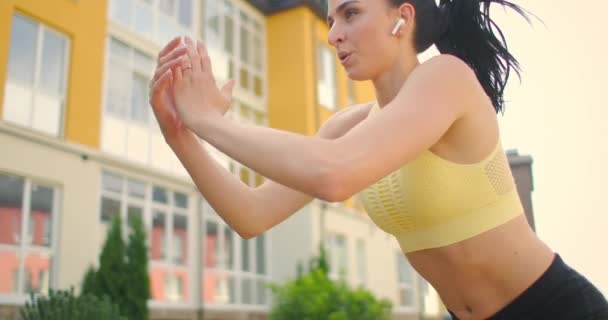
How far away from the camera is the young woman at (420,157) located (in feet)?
4.12

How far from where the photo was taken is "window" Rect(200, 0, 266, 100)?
64.8 feet

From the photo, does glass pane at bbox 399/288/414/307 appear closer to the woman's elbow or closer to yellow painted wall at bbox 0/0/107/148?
yellow painted wall at bbox 0/0/107/148

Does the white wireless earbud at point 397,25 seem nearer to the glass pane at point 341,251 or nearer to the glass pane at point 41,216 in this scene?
the glass pane at point 41,216

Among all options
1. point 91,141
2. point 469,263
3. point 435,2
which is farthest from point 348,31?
point 91,141

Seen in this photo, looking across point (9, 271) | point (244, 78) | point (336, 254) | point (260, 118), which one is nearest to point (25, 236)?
point (9, 271)

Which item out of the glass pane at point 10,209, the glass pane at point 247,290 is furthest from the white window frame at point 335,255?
the glass pane at point 10,209

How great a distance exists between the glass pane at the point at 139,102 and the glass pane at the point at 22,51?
10.2ft

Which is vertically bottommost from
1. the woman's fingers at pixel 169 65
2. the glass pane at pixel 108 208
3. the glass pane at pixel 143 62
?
the woman's fingers at pixel 169 65

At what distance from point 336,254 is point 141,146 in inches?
372

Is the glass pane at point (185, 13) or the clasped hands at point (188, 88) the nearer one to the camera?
the clasped hands at point (188, 88)

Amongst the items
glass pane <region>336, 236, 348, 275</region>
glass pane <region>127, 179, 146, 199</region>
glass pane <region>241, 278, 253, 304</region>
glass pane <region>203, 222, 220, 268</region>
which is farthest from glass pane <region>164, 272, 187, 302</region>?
glass pane <region>336, 236, 348, 275</region>

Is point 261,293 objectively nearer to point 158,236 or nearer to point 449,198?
point 158,236

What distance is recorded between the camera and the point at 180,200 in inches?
658

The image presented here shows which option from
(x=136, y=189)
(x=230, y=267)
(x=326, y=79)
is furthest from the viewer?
(x=326, y=79)
